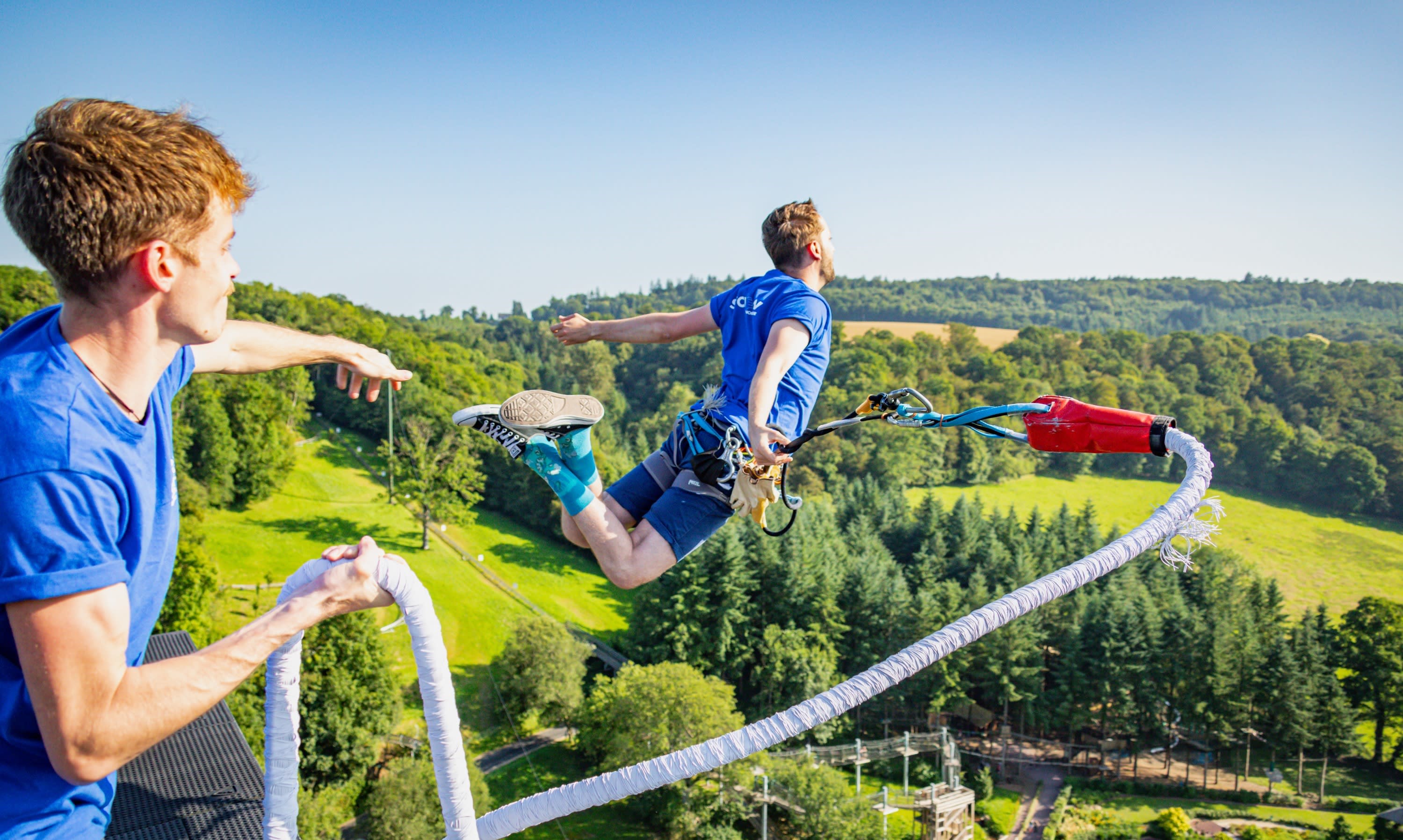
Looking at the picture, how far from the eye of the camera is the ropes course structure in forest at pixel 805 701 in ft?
10.9

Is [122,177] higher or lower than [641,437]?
higher

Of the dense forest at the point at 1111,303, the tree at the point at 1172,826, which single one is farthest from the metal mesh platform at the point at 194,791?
the dense forest at the point at 1111,303

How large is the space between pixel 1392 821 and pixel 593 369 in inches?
2794

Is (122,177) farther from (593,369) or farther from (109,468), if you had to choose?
(593,369)

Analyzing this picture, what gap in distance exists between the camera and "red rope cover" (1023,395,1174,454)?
4484 millimetres

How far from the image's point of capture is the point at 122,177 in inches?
91.1

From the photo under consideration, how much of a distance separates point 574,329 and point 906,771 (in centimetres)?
3215

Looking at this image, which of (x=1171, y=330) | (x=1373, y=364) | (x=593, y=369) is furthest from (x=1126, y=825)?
(x=1171, y=330)

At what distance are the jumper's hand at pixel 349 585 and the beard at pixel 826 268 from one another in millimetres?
3671

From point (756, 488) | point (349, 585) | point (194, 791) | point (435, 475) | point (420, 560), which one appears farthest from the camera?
point (435, 475)

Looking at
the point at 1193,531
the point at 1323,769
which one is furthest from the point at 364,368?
the point at 1323,769

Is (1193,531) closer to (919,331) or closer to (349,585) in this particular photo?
(349,585)

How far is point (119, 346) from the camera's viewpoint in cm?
243

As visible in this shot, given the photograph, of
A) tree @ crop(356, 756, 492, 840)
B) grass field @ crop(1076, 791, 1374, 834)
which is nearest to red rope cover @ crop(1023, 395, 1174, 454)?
tree @ crop(356, 756, 492, 840)
